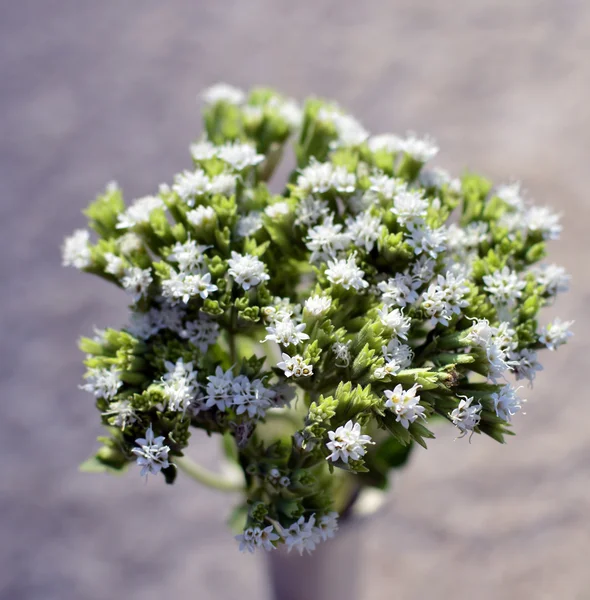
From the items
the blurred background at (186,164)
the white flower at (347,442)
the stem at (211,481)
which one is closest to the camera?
the white flower at (347,442)

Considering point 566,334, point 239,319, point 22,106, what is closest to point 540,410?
point 566,334

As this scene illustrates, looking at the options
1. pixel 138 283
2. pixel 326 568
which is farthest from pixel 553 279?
pixel 326 568

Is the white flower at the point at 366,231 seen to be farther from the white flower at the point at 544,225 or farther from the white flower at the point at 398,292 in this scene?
the white flower at the point at 544,225

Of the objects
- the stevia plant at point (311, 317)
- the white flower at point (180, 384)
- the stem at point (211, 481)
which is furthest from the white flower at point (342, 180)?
the stem at point (211, 481)

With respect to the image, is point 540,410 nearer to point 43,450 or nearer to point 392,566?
point 392,566

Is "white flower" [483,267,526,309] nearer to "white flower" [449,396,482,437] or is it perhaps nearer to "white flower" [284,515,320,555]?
"white flower" [449,396,482,437]

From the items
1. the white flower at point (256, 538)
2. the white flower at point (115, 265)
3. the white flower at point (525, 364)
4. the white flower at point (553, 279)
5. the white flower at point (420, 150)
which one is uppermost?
the white flower at point (420, 150)
